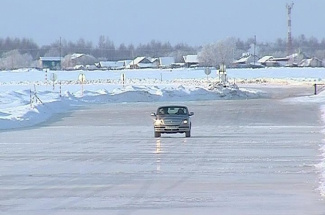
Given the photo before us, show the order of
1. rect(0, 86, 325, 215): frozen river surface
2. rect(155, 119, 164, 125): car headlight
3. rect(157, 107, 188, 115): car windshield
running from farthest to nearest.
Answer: rect(157, 107, 188, 115): car windshield
rect(155, 119, 164, 125): car headlight
rect(0, 86, 325, 215): frozen river surface

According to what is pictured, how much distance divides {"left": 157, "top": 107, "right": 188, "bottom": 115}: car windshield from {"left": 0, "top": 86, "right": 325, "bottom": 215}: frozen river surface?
1007mm

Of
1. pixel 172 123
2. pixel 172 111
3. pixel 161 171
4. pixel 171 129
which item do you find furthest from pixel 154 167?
pixel 172 111

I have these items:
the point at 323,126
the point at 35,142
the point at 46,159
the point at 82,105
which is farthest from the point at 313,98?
the point at 46,159

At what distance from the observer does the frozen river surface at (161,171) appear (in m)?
14.8

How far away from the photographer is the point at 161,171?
69.0ft

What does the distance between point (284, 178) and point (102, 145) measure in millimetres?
12465

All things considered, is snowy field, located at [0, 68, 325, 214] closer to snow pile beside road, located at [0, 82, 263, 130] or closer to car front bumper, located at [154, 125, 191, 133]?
car front bumper, located at [154, 125, 191, 133]

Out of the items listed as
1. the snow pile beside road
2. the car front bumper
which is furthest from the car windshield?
the snow pile beside road

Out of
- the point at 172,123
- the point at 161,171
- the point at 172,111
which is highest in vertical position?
the point at 172,111

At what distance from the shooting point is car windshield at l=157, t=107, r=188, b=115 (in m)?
37.6

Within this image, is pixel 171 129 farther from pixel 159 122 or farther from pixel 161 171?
pixel 161 171

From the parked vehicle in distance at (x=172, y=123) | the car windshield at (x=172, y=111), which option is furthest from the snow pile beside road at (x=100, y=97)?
the parked vehicle in distance at (x=172, y=123)

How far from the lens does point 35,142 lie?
1287 inches

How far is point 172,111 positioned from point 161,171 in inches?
699
